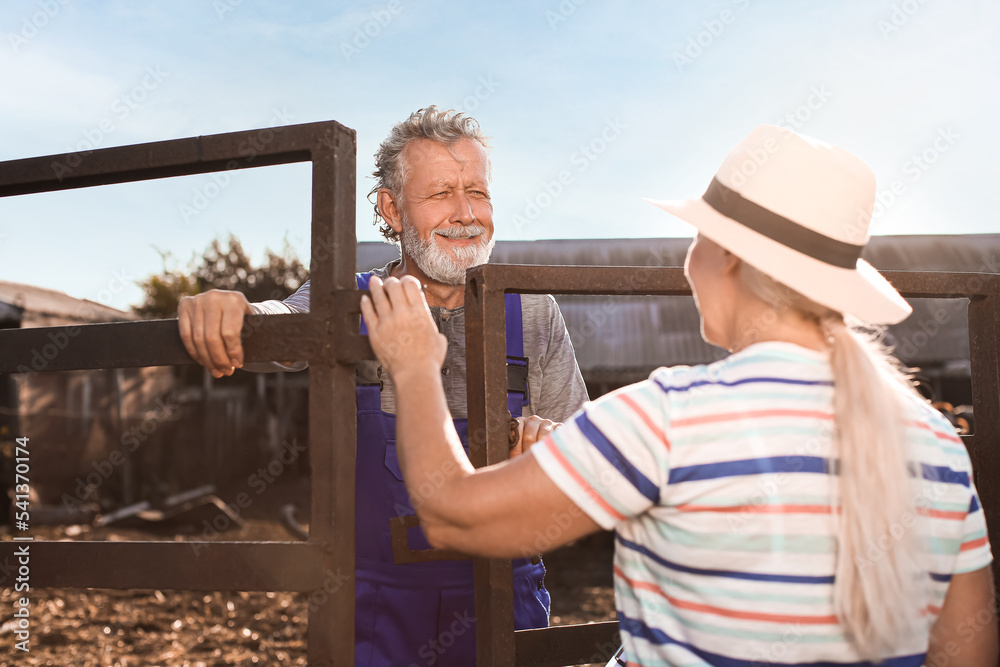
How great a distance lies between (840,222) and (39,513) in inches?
446

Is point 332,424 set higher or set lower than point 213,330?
lower

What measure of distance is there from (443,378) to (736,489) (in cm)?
159

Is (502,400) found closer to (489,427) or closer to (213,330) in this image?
(489,427)

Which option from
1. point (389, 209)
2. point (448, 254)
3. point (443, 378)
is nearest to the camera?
point (443, 378)

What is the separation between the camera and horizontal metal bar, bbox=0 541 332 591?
143 cm

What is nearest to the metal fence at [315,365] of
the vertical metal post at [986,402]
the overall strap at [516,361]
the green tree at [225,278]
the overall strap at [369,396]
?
the overall strap at [516,361]

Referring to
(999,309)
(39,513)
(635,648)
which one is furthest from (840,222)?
(39,513)

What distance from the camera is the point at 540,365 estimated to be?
261 centimetres

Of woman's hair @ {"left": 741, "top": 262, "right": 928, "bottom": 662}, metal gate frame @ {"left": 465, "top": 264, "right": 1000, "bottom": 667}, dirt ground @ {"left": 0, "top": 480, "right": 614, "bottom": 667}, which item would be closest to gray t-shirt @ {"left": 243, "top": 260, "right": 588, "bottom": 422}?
metal gate frame @ {"left": 465, "top": 264, "right": 1000, "bottom": 667}

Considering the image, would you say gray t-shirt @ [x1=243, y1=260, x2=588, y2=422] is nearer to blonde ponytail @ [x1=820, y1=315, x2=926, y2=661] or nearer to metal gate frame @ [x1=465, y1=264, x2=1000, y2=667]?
metal gate frame @ [x1=465, y1=264, x2=1000, y2=667]

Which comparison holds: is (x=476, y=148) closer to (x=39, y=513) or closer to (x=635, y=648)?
(x=635, y=648)

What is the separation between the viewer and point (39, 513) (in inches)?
384

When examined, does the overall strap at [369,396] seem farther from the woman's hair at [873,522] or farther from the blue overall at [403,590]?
the woman's hair at [873,522]

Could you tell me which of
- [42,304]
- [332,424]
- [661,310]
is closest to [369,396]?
[332,424]
